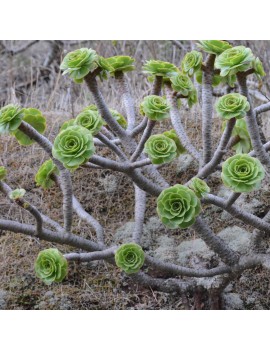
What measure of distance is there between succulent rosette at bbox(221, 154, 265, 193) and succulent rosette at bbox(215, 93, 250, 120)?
127 mm

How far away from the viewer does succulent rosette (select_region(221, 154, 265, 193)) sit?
4.94 ft

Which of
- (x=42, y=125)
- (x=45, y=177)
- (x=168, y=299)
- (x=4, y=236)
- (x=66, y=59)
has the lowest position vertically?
(x=168, y=299)

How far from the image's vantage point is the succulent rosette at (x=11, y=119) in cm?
160

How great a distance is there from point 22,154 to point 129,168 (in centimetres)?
115

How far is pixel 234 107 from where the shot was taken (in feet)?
5.16

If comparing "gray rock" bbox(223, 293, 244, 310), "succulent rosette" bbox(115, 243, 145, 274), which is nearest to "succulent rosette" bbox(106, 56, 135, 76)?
"succulent rosette" bbox(115, 243, 145, 274)

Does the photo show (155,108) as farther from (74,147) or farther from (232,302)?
(232,302)

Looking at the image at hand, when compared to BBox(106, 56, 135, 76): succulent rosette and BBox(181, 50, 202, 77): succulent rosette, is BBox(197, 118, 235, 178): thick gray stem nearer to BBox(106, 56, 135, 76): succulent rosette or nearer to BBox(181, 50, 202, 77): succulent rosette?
BBox(181, 50, 202, 77): succulent rosette

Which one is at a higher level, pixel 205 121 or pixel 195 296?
pixel 205 121

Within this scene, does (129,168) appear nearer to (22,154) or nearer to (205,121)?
(205,121)

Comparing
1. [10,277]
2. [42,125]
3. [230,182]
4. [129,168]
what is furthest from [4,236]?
[230,182]

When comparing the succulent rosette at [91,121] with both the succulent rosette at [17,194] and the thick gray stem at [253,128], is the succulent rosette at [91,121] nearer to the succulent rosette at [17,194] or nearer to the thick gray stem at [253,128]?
the succulent rosette at [17,194]

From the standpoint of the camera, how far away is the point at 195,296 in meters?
2.01

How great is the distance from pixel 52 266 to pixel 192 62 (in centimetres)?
74
